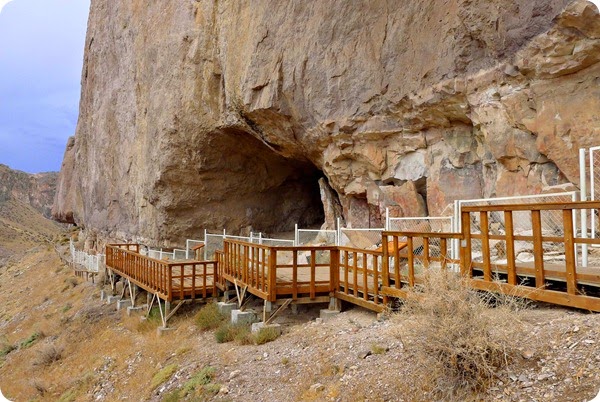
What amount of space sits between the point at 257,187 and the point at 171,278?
12.0 meters

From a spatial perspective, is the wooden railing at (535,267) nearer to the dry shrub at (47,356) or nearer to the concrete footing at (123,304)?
the dry shrub at (47,356)

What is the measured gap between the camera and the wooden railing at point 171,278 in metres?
14.2

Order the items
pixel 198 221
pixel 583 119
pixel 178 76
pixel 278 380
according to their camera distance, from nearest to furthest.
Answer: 1. pixel 278 380
2. pixel 583 119
3. pixel 178 76
4. pixel 198 221

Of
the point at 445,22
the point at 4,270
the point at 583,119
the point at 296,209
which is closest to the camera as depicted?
the point at 583,119

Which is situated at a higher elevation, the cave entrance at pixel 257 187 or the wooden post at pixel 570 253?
the cave entrance at pixel 257 187

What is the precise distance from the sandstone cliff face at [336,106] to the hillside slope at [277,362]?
17.9 feet

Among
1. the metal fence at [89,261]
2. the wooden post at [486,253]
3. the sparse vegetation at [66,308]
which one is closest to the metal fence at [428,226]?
the wooden post at [486,253]

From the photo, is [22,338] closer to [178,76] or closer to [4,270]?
[178,76]

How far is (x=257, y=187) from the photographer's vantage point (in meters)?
25.5

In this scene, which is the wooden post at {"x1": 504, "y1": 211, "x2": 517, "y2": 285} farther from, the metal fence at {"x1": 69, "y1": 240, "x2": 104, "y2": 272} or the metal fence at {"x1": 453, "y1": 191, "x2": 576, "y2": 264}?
the metal fence at {"x1": 69, "y1": 240, "x2": 104, "y2": 272}

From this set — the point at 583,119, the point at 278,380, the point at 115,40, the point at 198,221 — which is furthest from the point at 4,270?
the point at 583,119

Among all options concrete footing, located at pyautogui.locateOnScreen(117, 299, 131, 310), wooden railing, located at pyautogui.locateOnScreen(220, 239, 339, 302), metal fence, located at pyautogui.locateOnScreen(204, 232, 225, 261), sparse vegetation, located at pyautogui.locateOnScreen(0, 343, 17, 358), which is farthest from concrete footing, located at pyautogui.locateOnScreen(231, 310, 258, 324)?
sparse vegetation, located at pyautogui.locateOnScreen(0, 343, 17, 358)

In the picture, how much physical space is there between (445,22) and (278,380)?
937cm

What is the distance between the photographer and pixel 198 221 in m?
24.9
